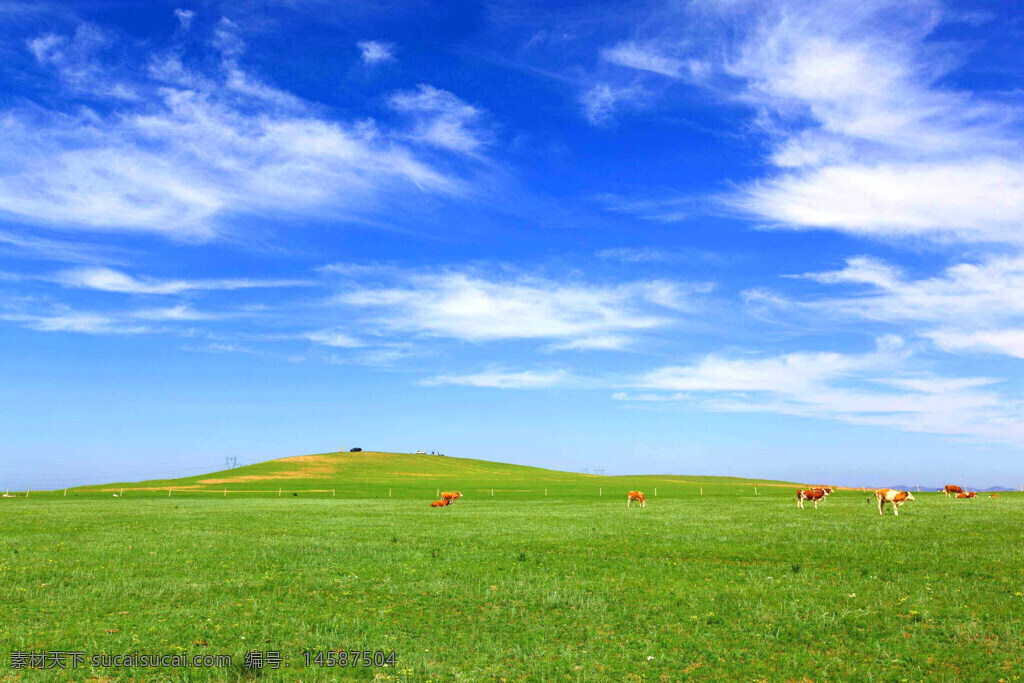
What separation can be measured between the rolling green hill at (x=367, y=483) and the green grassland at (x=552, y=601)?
74.9 metres

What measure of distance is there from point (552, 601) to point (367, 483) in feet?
413

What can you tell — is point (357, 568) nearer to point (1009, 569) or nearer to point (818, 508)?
point (1009, 569)

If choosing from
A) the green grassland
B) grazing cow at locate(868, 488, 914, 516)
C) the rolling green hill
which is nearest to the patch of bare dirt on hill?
the rolling green hill

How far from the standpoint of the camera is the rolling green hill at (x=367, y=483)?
11412cm

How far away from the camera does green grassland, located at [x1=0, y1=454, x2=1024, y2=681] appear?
49.7 ft

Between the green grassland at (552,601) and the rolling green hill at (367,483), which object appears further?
the rolling green hill at (367,483)

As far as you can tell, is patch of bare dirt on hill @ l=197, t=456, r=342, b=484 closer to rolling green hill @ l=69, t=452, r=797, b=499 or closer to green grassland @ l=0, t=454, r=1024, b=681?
rolling green hill @ l=69, t=452, r=797, b=499

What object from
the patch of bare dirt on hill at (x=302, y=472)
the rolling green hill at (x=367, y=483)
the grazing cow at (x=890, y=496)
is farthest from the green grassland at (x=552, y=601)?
the patch of bare dirt on hill at (x=302, y=472)

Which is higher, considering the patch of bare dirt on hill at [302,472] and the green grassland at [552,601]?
the green grassland at [552,601]

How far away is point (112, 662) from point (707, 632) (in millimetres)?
14852

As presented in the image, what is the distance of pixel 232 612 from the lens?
19.0 meters

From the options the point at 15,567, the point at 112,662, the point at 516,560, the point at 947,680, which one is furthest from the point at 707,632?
the point at 15,567

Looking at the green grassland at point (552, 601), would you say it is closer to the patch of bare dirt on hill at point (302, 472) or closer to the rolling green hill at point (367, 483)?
the rolling green hill at point (367, 483)

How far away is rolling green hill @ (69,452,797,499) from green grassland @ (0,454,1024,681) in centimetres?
7488
